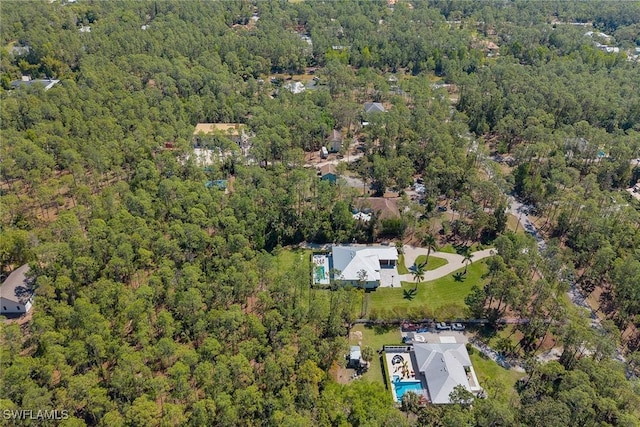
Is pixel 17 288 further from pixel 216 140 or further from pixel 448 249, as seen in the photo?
pixel 448 249

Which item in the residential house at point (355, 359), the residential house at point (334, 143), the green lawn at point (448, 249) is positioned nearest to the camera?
the residential house at point (355, 359)

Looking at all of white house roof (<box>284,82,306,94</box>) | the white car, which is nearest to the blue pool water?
the white car

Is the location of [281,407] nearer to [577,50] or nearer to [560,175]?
[560,175]

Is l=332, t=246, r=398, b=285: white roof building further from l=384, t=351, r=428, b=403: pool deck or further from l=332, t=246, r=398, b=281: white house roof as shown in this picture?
l=384, t=351, r=428, b=403: pool deck

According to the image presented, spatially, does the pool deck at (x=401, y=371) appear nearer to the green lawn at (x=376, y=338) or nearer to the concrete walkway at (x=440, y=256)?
the green lawn at (x=376, y=338)
